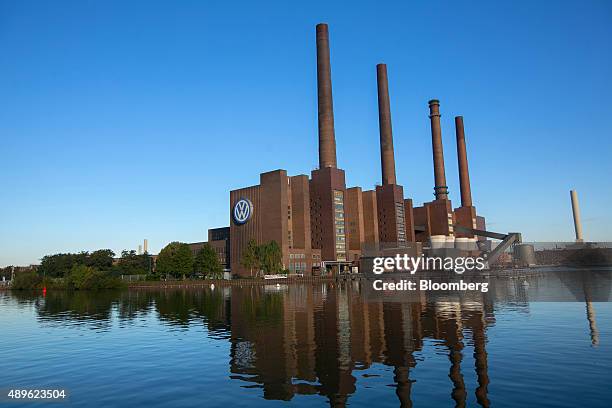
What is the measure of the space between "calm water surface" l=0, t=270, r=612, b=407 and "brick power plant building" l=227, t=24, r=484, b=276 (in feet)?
372

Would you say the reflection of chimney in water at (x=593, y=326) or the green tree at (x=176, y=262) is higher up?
the green tree at (x=176, y=262)

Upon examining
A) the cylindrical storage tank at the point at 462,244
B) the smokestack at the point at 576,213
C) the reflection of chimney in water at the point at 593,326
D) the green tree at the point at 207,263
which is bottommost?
the reflection of chimney in water at the point at 593,326

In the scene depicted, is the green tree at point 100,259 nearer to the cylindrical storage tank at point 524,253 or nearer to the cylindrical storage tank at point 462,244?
the cylindrical storage tank at point 462,244

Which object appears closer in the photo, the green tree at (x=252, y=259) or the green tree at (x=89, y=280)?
the green tree at (x=89, y=280)

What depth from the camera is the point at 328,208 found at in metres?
155

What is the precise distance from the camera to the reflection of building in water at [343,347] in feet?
56.3

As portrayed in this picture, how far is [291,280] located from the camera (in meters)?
128

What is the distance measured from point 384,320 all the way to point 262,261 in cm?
10308

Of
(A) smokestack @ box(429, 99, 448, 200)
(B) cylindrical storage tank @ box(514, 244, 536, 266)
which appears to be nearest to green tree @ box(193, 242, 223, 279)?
(A) smokestack @ box(429, 99, 448, 200)

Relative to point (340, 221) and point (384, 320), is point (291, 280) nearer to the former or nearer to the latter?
point (340, 221)

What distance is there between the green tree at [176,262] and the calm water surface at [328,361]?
105134 millimetres

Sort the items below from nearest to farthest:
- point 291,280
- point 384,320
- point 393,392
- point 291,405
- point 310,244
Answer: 1. point 291,405
2. point 393,392
3. point 384,320
4. point 291,280
5. point 310,244

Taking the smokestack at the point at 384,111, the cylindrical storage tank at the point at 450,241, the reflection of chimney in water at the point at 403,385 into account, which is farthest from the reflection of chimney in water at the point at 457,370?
the cylindrical storage tank at the point at 450,241

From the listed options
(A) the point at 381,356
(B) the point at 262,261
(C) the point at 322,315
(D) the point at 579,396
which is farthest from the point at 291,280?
(D) the point at 579,396
